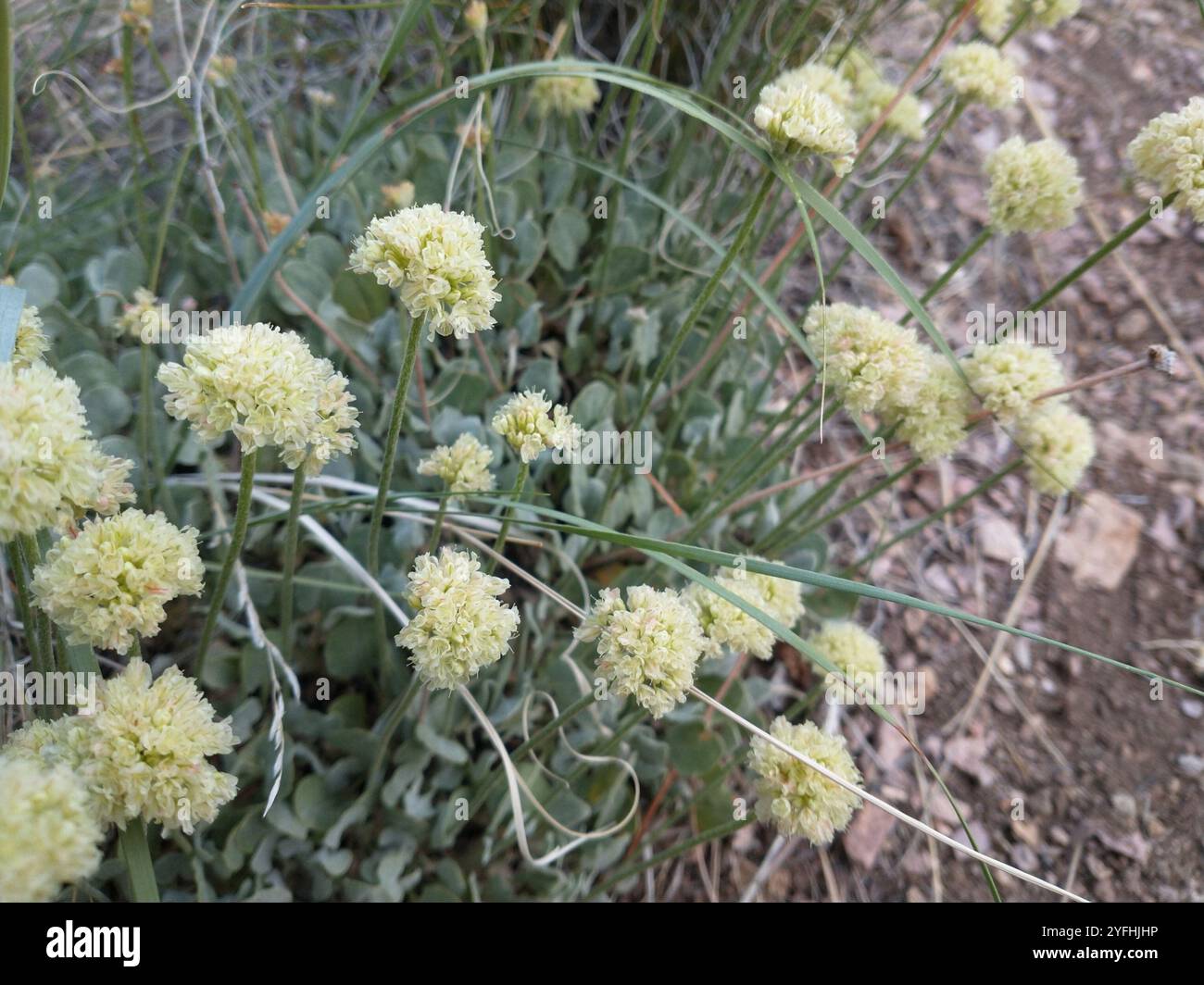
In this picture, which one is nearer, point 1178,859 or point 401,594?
point 401,594

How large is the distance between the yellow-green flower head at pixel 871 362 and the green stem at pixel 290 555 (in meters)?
0.88

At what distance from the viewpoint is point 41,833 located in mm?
864

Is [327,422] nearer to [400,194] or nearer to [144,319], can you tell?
[144,319]

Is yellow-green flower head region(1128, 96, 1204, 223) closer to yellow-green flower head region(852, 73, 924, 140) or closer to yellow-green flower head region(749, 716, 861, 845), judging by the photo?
yellow-green flower head region(852, 73, 924, 140)

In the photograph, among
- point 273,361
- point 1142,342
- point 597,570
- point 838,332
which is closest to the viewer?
point 273,361

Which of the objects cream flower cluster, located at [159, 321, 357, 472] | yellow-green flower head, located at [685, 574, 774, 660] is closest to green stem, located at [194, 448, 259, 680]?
cream flower cluster, located at [159, 321, 357, 472]

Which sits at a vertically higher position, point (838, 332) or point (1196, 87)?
point (1196, 87)

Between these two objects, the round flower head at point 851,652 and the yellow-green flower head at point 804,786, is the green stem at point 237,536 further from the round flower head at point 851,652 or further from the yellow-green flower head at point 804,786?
the round flower head at point 851,652

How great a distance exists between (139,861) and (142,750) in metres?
0.16

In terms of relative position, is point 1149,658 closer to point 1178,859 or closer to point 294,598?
point 1178,859

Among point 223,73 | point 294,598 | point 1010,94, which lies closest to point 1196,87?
point 1010,94

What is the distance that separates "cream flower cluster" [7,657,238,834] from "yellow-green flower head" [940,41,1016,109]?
1926 millimetres

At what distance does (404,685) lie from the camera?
5.92ft
